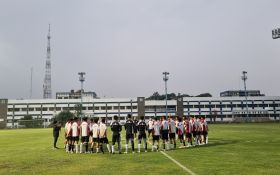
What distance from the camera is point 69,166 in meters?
14.2

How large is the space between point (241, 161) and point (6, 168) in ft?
34.3

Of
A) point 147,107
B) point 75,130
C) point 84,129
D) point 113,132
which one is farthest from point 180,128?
point 147,107

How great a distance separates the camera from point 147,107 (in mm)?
141750

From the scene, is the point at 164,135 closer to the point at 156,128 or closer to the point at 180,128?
the point at 156,128

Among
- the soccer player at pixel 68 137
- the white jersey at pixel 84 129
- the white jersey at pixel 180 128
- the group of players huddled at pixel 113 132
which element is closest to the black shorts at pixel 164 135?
the group of players huddled at pixel 113 132

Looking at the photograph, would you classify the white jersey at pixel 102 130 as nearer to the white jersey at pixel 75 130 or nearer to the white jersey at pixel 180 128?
the white jersey at pixel 75 130

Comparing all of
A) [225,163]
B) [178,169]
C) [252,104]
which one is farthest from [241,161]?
[252,104]

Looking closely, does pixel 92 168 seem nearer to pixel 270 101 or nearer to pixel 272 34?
pixel 272 34

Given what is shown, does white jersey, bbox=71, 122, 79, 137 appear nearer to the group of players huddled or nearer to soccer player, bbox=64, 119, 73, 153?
the group of players huddled

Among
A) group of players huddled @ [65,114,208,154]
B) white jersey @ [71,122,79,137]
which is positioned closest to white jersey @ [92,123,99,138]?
group of players huddled @ [65,114,208,154]

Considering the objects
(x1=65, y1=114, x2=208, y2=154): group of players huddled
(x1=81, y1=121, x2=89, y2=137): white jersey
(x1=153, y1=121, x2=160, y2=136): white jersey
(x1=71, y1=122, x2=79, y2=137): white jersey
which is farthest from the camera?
(x1=153, y1=121, x2=160, y2=136): white jersey

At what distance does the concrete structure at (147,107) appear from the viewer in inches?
5408

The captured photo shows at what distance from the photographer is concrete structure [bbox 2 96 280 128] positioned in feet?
451

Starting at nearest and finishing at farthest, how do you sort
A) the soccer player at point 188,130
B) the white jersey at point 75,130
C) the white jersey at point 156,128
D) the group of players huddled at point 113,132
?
the group of players huddled at point 113,132 < the white jersey at point 75,130 < the white jersey at point 156,128 < the soccer player at point 188,130
